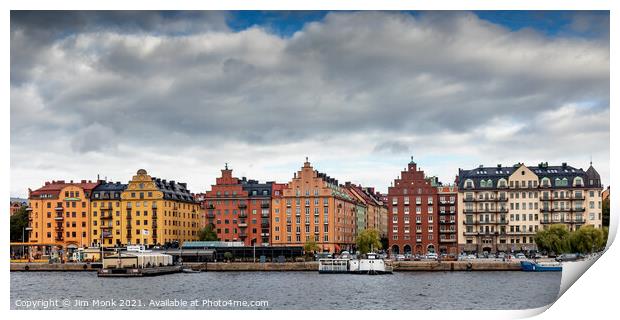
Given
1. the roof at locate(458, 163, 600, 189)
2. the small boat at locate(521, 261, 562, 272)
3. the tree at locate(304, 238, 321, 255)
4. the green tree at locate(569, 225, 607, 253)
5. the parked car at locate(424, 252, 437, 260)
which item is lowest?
the small boat at locate(521, 261, 562, 272)

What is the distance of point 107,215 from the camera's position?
69.1 m

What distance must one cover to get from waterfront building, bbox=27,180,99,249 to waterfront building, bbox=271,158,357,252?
1407cm

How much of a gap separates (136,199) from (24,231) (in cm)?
996

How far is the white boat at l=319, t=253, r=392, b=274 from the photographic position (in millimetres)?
51969

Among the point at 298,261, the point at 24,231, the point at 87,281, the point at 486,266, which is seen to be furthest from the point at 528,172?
the point at 24,231

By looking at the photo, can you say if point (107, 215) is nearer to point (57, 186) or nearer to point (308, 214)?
point (57, 186)

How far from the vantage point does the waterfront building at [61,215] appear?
225 ft

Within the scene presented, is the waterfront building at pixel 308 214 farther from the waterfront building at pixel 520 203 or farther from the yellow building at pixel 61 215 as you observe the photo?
the yellow building at pixel 61 215

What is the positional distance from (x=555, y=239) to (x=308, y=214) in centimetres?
1819

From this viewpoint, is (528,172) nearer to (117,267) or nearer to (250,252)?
(250,252)

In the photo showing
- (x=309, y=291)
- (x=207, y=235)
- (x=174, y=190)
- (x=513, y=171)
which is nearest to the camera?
(x=309, y=291)

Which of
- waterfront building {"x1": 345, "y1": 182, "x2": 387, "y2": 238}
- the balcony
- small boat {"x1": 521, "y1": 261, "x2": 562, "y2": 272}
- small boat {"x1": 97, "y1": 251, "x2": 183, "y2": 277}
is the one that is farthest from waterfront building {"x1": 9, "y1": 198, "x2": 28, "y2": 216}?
small boat {"x1": 521, "y1": 261, "x2": 562, "y2": 272}

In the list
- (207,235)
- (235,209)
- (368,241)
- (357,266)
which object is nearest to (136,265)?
(357,266)

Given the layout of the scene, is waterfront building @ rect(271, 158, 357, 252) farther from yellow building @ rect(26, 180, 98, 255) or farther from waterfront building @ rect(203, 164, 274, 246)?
yellow building @ rect(26, 180, 98, 255)
